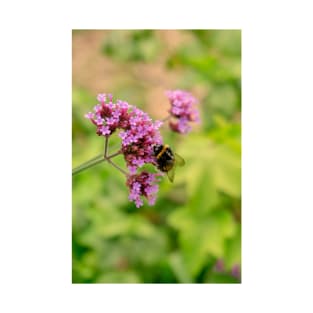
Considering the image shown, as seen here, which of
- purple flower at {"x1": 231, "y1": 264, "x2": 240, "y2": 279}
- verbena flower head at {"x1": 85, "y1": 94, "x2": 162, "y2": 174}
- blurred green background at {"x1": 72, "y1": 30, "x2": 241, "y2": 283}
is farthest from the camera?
purple flower at {"x1": 231, "y1": 264, "x2": 240, "y2": 279}

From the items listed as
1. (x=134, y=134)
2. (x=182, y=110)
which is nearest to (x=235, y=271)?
(x=182, y=110)

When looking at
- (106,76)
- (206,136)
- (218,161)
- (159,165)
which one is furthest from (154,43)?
(159,165)

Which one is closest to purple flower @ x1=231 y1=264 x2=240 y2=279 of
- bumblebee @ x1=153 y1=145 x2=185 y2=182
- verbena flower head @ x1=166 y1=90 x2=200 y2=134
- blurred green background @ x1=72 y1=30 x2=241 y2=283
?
blurred green background @ x1=72 y1=30 x2=241 y2=283

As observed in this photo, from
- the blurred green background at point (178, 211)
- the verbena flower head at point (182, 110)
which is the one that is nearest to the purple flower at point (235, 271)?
the blurred green background at point (178, 211)

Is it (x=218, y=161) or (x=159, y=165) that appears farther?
(x=218, y=161)

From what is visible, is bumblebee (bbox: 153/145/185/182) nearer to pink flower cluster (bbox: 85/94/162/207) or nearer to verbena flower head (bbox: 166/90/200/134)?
pink flower cluster (bbox: 85/94/162/207)

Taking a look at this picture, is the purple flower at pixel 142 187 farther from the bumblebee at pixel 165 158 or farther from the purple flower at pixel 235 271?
the purple flower at pixel 235 271

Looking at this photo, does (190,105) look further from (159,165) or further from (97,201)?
(97,201)

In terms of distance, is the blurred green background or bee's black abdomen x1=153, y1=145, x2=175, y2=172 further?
the blurred green background

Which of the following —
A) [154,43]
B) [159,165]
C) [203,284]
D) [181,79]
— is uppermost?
[154,43]
